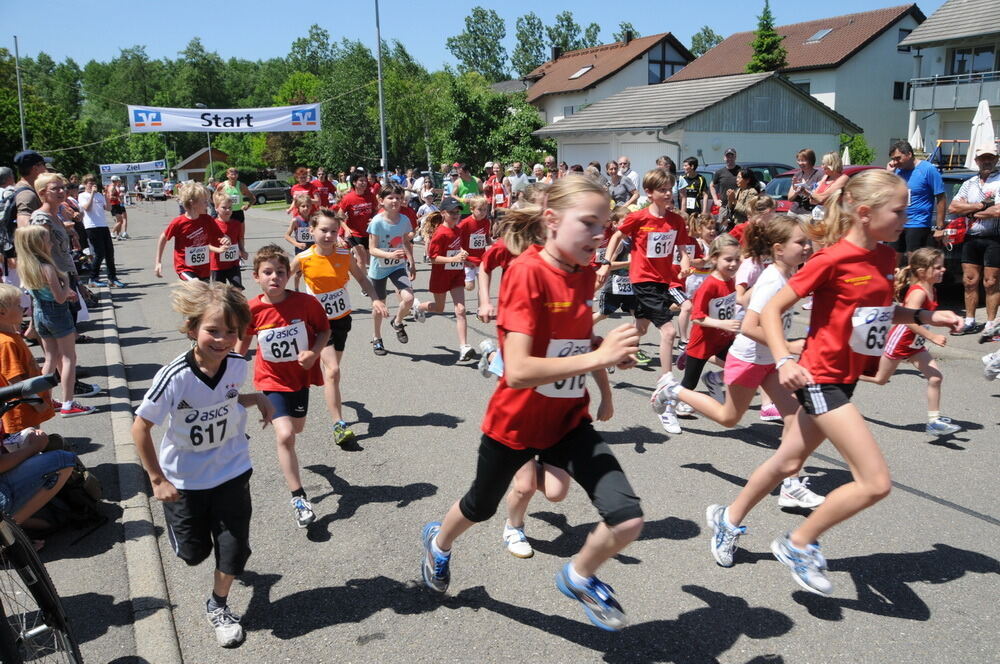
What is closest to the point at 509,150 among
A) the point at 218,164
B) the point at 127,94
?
the point at 218,164

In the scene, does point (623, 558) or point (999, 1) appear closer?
point (623, 558)

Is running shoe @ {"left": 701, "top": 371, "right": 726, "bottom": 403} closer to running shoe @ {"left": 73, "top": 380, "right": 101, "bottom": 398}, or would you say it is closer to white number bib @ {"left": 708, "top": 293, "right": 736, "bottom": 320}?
white number bib @ {"left": 708, "top": 293, "right": 736, "bottom": 320}

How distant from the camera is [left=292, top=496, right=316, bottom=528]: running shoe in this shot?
178 inches

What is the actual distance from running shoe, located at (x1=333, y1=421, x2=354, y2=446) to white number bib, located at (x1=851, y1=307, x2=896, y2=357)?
12.1ft

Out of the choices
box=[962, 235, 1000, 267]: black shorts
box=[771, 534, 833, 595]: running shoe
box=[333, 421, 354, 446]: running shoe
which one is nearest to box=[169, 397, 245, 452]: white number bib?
box=[333, 421, 354, 446]: running shoe

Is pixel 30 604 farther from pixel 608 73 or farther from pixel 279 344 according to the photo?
pixel 608 73

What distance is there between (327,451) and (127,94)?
124393 millimetres

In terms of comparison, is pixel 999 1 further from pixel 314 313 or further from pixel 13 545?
pixel 13 545

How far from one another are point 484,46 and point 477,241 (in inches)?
4683

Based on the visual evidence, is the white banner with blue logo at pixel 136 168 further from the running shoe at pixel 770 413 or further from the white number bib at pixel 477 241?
the running shoe at pixel 770 413

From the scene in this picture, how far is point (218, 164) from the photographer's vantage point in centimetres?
8981

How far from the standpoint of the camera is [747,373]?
15.4 ft

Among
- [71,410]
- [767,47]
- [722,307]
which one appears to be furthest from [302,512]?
[767,47]

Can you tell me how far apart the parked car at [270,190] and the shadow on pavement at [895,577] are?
170 feet
